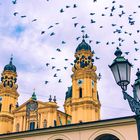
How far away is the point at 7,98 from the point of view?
62.2 meters

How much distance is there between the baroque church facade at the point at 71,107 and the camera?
177 feet

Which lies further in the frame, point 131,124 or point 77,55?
point 77,55

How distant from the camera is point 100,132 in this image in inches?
784

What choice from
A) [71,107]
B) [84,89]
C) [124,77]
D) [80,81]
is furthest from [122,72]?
[71,107]

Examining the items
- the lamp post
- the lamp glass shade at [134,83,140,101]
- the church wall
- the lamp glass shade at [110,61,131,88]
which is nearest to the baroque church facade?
the church wall

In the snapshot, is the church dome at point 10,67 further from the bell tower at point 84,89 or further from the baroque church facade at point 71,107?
the bell tower at point 84,89

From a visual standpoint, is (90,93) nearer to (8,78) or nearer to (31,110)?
(31,110)

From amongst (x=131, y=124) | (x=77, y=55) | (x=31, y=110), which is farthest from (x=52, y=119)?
(x=131, y=124)

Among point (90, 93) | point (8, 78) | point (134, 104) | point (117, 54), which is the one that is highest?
point (8, 78)

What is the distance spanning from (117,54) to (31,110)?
50695 mm

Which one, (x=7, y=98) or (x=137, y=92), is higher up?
(x=7, y=98)

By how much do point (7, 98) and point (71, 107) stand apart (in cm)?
1444

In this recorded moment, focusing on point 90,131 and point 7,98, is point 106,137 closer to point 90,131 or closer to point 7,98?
point 90,131

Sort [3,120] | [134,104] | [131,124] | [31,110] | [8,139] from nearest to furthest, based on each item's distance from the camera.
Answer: [134,104], [131,124], [8,139], [31,110], [3,120]
